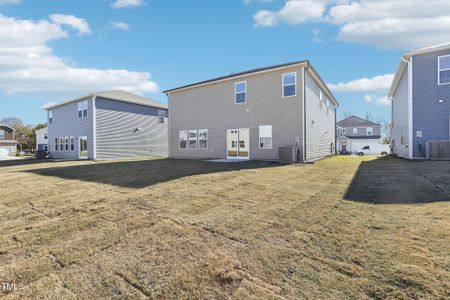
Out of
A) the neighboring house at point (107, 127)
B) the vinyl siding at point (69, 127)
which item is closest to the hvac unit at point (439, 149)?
the neighboring house at point (107, 127)

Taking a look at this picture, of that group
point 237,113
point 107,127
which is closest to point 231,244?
point 237,113

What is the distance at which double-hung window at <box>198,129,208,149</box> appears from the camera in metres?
17.6

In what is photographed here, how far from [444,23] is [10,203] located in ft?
70.5

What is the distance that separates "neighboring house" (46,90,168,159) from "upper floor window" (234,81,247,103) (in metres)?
11.0

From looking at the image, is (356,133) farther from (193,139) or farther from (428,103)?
(193,139)

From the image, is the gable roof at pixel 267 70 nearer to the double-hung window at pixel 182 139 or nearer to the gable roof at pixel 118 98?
the double-hung window at pixel 182 139

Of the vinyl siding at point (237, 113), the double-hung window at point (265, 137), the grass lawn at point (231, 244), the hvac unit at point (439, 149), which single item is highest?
the vinyl siding at point (237, 113)

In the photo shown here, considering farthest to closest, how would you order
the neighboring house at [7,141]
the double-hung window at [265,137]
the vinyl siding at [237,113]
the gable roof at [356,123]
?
the gable roof at [356,123] < the neighboring house at [7,141] < the double-hung window at [265,137] < the vinyl siding at [237,113]

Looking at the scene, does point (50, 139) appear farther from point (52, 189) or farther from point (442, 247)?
point (442, 247)

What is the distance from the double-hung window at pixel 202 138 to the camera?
1761 centimetres

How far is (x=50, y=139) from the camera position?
26781mm

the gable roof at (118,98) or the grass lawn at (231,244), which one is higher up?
the gable roof at (118,98)

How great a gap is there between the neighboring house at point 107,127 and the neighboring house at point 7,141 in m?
19.8

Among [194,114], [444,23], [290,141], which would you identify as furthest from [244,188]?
[444,23]
